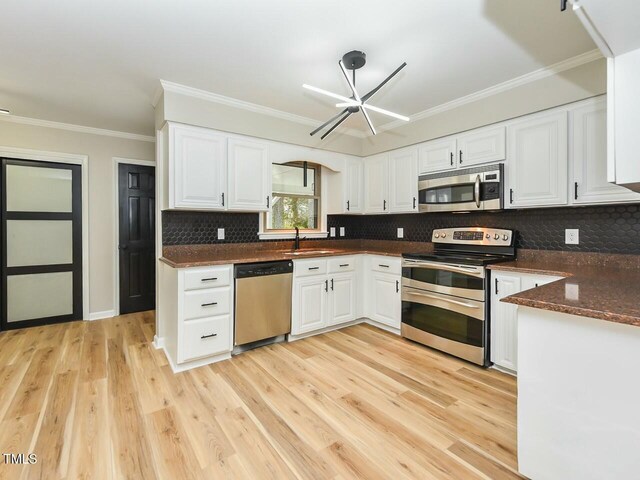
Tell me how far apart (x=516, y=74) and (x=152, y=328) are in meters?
4.49

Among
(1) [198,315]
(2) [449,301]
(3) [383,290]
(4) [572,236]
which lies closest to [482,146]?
(4) [572,236]

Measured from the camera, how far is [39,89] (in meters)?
2.91

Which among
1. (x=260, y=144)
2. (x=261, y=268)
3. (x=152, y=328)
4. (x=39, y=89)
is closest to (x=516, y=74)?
(x=260, y=144)

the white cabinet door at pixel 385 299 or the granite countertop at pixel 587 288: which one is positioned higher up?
the granite countertop at pixel 587 288

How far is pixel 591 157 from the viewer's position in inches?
93.0

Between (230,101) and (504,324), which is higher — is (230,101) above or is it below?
above

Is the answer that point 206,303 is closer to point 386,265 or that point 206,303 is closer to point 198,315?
point 198,315

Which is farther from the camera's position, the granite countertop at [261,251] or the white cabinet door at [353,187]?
the white cabinet door at [353,187]

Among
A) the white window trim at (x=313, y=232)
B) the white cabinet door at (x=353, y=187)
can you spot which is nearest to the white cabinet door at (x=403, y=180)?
the white cabinet door at (x=353, y=187)

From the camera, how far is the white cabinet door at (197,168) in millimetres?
2867

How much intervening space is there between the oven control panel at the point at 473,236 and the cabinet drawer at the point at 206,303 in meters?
2.32

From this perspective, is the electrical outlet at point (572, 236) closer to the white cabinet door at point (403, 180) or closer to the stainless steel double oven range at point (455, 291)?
the stainless steel double oven range at point (455, 291)

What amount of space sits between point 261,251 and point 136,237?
6.38 feet

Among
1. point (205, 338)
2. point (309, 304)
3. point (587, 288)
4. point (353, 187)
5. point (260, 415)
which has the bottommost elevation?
point (260, 415)
